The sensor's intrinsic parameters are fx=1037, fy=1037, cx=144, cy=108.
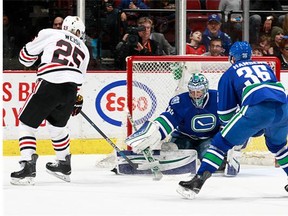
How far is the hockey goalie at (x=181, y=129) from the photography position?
6.86 m

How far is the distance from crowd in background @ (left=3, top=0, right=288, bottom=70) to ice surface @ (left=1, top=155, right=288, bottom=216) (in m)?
1.64

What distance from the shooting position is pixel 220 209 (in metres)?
5.22

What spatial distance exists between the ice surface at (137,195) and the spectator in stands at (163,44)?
1.87 metres

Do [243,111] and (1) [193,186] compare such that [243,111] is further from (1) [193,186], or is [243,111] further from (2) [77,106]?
(2) [77,106]

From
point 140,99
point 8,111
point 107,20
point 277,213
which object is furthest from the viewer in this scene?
point 107,20

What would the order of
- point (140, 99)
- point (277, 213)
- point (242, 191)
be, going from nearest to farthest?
point (277, 213), point (242, 191), point (140, 99)

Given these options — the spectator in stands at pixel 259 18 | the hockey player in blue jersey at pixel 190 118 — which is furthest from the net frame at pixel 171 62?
the spectator in stands at pixel 259 18

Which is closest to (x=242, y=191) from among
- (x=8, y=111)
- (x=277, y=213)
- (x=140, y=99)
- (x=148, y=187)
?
(x=148, y=187)

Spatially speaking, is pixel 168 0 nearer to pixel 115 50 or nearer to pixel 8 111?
pixel 115 50

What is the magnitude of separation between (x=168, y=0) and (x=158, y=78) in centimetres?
151

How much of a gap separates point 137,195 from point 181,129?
135 centimetres

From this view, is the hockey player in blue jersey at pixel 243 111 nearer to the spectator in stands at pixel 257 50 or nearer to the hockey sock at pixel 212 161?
the hockey sock at pixel 212 161

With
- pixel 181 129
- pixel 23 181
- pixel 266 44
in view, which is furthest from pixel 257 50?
pixel 23 181

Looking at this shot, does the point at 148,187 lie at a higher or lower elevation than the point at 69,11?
lower
